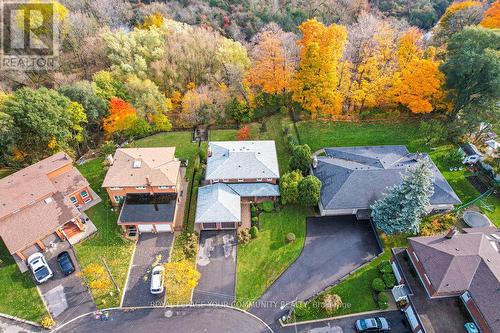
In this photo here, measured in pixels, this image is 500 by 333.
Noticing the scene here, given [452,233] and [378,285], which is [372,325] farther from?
[452,233]

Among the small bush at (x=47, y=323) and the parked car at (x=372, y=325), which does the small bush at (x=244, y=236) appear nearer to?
the parked car at (x=372, y=325)

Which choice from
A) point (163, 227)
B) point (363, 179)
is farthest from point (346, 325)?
point (163, 227)

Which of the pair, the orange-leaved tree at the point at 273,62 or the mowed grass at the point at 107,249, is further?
the orange-leaved tree at the point at 273,62

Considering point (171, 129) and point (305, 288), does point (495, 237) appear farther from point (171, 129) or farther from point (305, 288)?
point (171, 129)

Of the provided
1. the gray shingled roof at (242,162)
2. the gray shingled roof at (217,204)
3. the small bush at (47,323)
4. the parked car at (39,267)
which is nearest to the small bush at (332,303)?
the gray shingled roof at (217,204)

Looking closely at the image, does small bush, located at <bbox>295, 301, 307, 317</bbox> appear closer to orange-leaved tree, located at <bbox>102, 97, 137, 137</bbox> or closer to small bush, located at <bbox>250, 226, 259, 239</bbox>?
small bush, located at <bbox>250, 226, 259, 239</bbox>

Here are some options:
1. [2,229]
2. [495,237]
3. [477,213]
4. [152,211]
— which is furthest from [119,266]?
[477,213]
